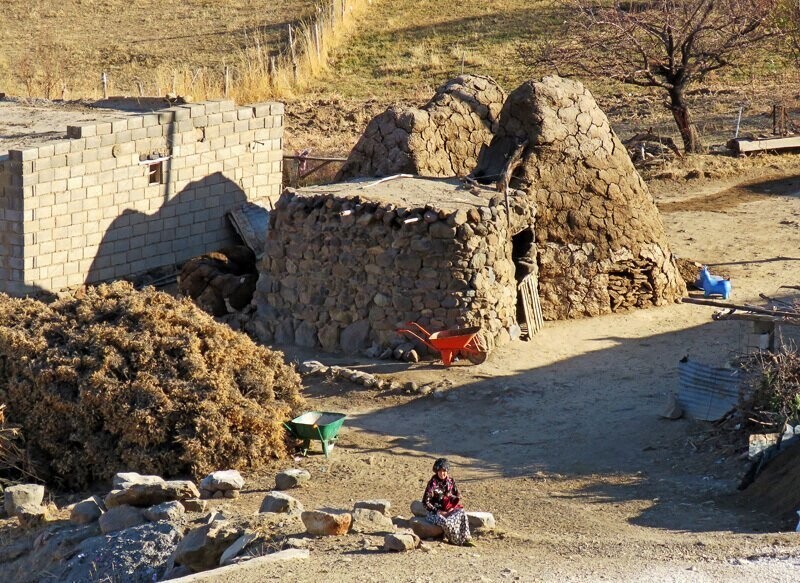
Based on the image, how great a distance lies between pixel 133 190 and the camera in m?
16.8

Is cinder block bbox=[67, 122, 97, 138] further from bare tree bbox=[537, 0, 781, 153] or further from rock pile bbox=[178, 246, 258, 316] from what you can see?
bare tree bbox=[537, 0, 781, 153]

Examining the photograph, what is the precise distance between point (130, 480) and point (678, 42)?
582 inches

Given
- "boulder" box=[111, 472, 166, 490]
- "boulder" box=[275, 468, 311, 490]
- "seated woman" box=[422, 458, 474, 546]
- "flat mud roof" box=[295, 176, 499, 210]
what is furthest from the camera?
"flat mud roof" box=[295, 176, 499, 210]

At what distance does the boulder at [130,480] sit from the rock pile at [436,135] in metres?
6.57

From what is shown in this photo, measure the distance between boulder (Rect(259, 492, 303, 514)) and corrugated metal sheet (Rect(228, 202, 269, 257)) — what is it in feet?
23.6

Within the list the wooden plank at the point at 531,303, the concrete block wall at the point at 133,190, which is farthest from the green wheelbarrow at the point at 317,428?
the concrete block wall at the point at 133,190

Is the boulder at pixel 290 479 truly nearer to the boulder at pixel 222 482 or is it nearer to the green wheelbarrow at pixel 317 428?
the boulder at pixel 222 482

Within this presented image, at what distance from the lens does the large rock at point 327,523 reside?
31.1 feet

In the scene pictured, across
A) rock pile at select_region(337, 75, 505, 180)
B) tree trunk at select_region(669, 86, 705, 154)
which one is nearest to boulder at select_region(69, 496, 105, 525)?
rock pile at select_region(337, 75, 505, 180)

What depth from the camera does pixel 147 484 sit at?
10.8m

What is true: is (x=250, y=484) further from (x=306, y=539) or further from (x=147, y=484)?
→ (x=306, y=539)

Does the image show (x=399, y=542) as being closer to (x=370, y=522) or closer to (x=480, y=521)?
(x=370, y=522)

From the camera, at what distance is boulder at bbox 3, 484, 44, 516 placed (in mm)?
11387

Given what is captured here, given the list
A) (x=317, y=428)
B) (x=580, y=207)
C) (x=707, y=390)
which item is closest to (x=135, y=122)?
(x=580, y=207)
